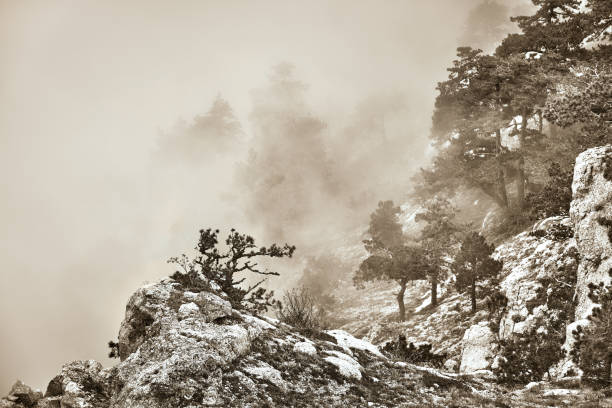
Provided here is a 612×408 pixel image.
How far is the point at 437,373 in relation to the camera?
12.5 meters

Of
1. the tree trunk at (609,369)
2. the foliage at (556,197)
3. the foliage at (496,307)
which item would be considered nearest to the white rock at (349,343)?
the tree trunk at (609,369)

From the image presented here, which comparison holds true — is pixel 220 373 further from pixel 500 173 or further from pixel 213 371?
pixel 500 173

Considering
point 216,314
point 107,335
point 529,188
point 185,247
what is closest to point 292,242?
point 185,247

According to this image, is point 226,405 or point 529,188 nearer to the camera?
point 226,405

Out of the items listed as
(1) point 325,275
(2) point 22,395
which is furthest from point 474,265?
(1) point 325,275

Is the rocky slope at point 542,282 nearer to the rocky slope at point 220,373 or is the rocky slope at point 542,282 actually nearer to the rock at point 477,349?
the rock at point 477,349

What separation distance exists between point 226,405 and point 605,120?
2032 cm

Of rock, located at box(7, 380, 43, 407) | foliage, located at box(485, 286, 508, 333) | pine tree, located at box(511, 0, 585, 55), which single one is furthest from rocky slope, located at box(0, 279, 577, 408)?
pine tree, located at box(511, 0, 585, 55)

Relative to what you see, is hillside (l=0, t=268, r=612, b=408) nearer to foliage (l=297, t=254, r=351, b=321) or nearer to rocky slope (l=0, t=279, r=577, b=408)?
rocky slope (l=0, t=279, r=577, b=408)

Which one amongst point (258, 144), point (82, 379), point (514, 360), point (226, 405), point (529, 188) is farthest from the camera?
point (258, 144)

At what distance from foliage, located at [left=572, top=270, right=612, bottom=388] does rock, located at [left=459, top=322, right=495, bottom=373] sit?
19.0 ft

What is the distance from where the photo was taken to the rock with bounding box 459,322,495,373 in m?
19.1

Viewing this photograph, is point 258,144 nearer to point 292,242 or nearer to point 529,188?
point 292,242

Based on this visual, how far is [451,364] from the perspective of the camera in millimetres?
20891
